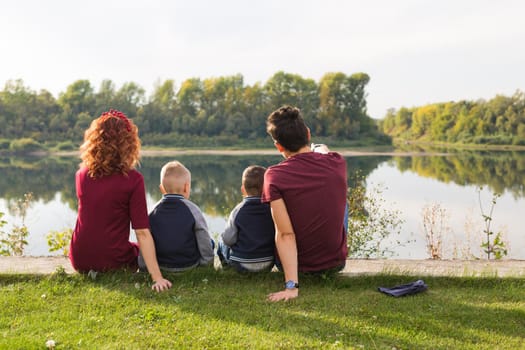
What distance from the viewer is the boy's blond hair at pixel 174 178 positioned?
12.8ft

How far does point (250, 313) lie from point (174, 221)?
1093mm

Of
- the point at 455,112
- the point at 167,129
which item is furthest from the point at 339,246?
the point at 455,112

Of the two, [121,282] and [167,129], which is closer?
[121,282]

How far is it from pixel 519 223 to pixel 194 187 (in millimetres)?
14204

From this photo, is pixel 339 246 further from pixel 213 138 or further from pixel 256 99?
pixel 256 99

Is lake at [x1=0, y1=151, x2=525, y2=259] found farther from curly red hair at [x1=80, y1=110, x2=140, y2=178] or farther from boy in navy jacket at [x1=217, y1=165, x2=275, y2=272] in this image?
curly red hair at [x1=80, y1=110, x2=140, y2=178]

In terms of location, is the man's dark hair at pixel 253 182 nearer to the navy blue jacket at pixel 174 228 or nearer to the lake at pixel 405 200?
the navy blue jacket at pixel 174 228

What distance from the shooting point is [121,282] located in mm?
3773

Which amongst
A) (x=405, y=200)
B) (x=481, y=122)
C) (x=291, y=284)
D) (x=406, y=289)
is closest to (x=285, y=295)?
(x=291, y=284)

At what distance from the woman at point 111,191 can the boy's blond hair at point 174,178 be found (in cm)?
25

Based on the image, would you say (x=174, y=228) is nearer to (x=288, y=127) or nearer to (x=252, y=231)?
(x=252, y=231)

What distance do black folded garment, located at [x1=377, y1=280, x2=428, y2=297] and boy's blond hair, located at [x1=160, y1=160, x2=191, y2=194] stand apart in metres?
1.72

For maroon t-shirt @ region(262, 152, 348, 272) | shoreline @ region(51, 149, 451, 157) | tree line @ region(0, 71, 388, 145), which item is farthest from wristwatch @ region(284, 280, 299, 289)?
tree line @ region(0, 71, 388, 145)

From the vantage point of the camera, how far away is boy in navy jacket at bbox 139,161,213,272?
12.8 ft
